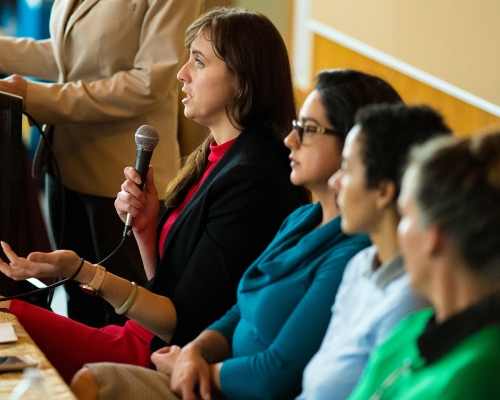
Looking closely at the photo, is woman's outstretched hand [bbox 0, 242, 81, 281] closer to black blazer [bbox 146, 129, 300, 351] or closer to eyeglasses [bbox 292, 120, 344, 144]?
black blazer [bbox 146, 129, 300, 351]

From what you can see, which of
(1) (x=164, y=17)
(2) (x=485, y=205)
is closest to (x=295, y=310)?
(2) (x=485, y=205)

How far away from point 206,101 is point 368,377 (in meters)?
0.95

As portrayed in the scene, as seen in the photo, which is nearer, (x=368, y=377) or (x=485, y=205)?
(x=485, y=205)

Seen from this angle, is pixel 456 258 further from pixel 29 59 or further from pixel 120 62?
pixel 29 59

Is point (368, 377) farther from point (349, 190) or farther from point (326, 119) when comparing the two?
point (326, 119)

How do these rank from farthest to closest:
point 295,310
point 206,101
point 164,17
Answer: point 164,17 < point 206,101 < point 295,310

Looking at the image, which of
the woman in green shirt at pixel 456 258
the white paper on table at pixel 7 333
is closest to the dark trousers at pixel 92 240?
the white paper on table at pixel 7 333

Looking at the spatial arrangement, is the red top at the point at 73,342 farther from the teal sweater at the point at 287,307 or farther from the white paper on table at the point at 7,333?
the teal sweater at the point at 287,307

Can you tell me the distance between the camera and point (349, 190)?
3.46 feet

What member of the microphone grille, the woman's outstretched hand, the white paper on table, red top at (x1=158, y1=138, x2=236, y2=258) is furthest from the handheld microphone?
the white paper on table

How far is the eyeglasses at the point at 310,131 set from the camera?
1312 millimetres

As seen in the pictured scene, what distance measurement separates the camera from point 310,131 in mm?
1325

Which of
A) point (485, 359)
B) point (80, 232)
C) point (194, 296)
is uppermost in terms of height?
point (485, 359)

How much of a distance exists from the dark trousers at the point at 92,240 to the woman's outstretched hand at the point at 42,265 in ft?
2.64
